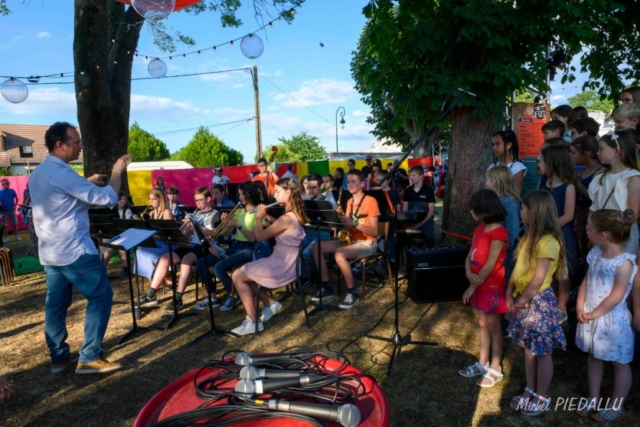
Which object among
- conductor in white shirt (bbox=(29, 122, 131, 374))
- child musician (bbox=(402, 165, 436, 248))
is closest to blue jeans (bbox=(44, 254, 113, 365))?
conductor in white shirt (bbox=(29, 122, 131, 374))

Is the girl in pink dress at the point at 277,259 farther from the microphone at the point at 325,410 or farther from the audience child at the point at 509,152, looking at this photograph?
the microphone at the point at 325,410

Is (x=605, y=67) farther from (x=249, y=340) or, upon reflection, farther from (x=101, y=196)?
(x=101, y=196)

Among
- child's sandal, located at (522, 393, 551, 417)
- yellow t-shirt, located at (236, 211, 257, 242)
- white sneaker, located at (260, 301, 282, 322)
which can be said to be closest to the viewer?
child's sandal, located at (522, 393, 551, 417)

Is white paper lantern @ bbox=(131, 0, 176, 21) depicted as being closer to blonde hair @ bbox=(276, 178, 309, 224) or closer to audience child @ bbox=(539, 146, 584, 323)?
blonde hair @ bbox=(276, 178, 309, 224)

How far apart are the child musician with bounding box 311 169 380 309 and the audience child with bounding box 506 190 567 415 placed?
2.47m

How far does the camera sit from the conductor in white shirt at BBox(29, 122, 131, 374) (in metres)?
3.66

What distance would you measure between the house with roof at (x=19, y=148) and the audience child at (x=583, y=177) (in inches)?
1760

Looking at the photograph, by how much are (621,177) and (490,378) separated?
1.87 meters

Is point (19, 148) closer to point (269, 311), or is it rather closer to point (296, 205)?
point (269, 311)

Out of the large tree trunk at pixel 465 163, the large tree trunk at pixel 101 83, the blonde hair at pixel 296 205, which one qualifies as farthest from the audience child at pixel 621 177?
the large tree trunk at pixel 101 83

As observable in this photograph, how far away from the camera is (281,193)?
4.88 meters

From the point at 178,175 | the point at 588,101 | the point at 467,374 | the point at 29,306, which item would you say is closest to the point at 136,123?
the point at 178,175

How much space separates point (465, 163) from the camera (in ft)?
21.1

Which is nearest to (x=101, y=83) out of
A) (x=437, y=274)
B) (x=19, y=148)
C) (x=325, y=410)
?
(x=437, y=274)
